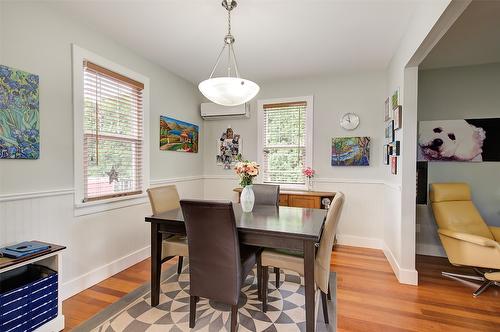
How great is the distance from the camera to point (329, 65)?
3.40m

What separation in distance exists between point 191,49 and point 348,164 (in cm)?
263

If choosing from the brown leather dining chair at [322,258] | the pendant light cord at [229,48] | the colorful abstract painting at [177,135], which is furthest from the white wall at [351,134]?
the brown leather dining chair at [322,258]

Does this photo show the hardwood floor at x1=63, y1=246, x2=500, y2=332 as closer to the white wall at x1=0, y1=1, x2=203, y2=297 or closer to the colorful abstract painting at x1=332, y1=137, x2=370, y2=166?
the white wall at x1=0, y1=1, x2=203, y2=297

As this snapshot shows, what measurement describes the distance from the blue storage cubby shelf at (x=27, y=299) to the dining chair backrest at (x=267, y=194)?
6.27ft

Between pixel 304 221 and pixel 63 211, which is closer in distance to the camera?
pixel 304 221

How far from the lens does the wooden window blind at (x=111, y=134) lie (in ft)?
8.11

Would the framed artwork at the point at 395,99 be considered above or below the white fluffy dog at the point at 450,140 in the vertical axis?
above

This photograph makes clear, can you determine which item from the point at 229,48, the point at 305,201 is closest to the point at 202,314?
the point at 305,201

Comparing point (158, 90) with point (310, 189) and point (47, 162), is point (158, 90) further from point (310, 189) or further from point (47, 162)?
point (310, 189)

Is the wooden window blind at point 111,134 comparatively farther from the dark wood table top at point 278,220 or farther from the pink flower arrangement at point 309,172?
the pink flower arrangement at point 309,172

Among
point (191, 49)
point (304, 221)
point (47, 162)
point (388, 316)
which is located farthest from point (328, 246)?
point (191, 49)

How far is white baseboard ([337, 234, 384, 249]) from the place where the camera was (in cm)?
359

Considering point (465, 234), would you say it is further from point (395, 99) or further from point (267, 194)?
point (267, 194)

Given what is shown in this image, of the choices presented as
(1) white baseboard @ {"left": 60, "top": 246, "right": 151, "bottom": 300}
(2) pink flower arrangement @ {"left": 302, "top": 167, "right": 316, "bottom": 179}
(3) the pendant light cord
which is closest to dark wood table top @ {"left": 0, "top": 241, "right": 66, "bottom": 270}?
(1) white baseboard @ {"left": 60, "top": 246, "right": 151, "bottom": 300}
